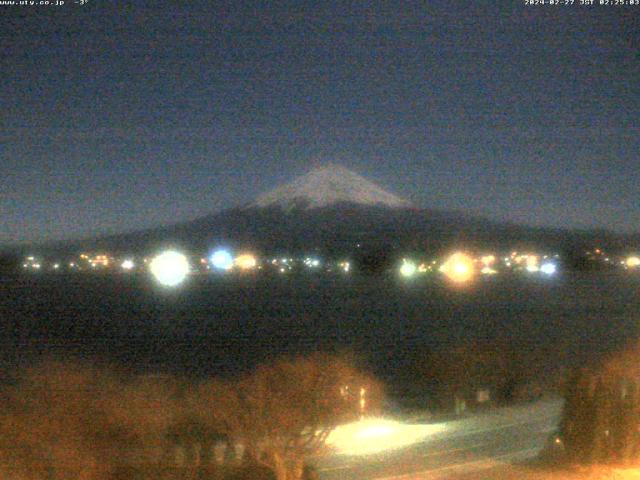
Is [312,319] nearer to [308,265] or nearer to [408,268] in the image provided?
[408,268]

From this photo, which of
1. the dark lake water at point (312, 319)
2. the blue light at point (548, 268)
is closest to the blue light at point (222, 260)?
the dark lake water at point (312, 319)

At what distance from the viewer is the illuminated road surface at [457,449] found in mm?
6238

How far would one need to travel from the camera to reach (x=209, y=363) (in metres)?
15.6

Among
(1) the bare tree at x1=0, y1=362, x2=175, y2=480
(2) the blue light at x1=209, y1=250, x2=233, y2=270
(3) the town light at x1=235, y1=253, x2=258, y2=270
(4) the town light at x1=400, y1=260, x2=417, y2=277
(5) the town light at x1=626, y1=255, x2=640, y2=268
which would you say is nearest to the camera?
(1) the bare tree at x1=0, y1=362, x2=175, y2=480

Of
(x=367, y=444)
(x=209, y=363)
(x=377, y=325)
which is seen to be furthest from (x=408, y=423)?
(x=377, y=325)

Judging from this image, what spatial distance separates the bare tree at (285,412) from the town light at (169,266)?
31438 mm

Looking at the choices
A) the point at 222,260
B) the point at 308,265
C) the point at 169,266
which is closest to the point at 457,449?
the point at 308,265

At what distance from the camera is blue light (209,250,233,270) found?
36025 millimetres

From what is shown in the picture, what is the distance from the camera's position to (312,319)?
22625mm

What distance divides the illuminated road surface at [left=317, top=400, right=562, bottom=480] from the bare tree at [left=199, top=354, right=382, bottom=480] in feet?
1.49

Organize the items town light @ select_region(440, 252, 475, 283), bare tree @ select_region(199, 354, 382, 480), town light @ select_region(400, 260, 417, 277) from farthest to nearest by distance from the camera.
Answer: town light @ select_region(400, 260, 417, 277)
town light @ select_region(440, 252, 475, 283)
bare tree @ select_region(199, 354, 382, 480)

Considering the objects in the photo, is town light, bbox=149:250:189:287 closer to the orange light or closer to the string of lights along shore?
the string of lights along shore

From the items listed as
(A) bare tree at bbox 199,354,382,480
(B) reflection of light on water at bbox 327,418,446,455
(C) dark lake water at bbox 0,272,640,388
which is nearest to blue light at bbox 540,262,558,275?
(C) dark lake water at bbox 0,272,640,388

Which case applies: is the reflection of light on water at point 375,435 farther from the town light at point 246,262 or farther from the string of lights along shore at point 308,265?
the town light at point 246,262
